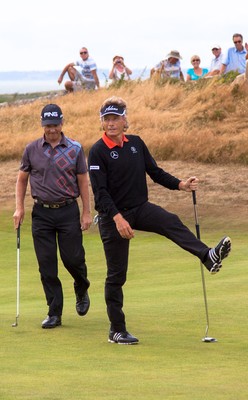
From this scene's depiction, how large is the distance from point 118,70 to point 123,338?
23706 millimetres

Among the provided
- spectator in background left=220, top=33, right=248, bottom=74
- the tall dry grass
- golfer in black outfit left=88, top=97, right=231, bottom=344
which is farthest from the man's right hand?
→ spectator in background left=220, top=33, right=248, bottom=74

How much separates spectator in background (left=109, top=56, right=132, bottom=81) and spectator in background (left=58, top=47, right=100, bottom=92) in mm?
507

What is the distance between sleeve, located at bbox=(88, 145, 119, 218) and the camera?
32.6 feet

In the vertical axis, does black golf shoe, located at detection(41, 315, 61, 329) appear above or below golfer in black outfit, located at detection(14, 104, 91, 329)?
below

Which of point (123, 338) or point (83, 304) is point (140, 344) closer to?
point (123, 338)

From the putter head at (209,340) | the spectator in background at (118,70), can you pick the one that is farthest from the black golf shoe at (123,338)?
the spectator in background at (118,70)

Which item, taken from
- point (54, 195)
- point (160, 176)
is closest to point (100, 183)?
point (160, 176)

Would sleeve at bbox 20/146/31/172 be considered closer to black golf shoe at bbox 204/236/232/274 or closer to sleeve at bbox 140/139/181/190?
sleeve at bbox 140/139/181/190

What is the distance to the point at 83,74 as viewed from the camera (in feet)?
112

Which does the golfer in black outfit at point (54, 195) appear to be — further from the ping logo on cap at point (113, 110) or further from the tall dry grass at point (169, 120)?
the tall dry grass at point (169, 120)

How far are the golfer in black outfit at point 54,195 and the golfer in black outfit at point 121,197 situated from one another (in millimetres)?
1265

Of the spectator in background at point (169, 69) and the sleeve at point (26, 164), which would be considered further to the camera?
the spectator in background at point (169, 69)

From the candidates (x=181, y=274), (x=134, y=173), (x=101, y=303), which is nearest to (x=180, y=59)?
(x=181, y=274)

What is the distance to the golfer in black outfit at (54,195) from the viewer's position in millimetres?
11383
